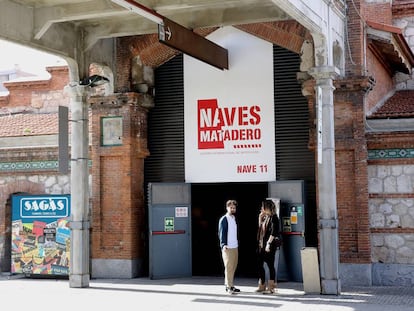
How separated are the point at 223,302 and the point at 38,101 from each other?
982 cm

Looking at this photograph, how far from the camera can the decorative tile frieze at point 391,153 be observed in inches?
576

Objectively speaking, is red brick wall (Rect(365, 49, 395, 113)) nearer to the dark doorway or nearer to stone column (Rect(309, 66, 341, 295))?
stone column (Rect(309, 66, 341, 295))

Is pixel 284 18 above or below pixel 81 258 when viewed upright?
above

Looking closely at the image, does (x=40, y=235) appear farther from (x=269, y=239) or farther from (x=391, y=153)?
(x=391, y=153)

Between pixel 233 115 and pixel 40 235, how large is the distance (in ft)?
19.3

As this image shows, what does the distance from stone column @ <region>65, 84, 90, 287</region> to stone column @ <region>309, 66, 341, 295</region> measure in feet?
17.5

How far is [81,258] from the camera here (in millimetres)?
15008

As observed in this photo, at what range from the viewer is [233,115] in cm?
1620

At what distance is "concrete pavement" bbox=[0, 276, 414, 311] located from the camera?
1216 cm

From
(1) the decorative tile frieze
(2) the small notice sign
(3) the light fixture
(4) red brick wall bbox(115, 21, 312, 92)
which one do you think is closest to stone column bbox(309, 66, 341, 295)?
(1) the decorative tile frieze

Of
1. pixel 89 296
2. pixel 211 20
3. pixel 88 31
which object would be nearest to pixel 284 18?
pixel 211 20

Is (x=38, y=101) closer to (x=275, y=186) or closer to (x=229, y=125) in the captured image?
(x=229, y=125)

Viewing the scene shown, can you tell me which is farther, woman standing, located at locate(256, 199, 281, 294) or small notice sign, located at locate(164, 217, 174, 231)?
small notice sign, located at locate(164, 217, 174, 231)

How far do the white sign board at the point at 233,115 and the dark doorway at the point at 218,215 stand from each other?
9.80 ft
